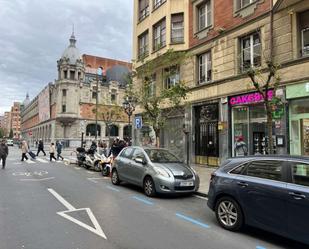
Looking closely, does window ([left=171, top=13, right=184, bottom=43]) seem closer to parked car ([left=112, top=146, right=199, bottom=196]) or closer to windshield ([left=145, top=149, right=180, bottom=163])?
parked car ([left=112, top=146, right=199, bottom=196])

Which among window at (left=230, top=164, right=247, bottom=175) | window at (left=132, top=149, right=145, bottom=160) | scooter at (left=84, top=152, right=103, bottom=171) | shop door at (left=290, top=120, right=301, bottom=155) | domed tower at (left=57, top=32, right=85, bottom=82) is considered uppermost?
domed tower at (left=57, top=32, right=85, bottom=82)

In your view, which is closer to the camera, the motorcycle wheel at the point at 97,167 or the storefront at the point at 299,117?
the storefront at the point at 299,117

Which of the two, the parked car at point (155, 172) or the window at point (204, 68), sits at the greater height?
the window at point (204, 68)

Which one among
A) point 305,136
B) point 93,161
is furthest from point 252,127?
point 93,161

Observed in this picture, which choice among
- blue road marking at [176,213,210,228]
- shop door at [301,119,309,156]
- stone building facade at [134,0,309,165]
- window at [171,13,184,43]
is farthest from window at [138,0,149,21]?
blue road marking at [176,213,210,228]

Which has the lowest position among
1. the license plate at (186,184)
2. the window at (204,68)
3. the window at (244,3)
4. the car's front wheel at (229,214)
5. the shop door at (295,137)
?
the car's front wheel at (229,214)

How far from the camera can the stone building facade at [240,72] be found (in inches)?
547

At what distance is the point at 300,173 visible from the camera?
18.3 feet

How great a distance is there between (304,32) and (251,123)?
15.3 ft

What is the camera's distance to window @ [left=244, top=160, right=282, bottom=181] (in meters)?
5.94

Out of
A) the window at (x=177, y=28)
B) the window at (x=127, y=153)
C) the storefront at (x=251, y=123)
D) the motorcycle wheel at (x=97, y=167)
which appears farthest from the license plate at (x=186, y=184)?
the window at (x=177, y=28)

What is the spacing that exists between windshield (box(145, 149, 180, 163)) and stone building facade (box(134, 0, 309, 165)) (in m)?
3.80

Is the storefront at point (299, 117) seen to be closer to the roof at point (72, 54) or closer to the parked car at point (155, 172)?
the parked car at point (155, 172)

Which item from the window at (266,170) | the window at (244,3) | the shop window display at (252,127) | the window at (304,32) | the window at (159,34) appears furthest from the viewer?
the window at (159,34)
